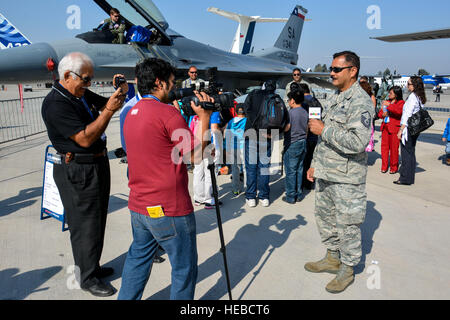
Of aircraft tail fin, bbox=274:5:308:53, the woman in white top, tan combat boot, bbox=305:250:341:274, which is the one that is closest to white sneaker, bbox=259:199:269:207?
tan combat boot, bbox=305:250:341:274

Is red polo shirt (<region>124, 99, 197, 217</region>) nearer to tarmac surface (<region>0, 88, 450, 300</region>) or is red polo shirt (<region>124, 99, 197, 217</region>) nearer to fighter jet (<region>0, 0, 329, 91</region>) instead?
tarmac surface (<region>0, 88, 450, 300</region>)

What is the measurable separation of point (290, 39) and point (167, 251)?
19.5m

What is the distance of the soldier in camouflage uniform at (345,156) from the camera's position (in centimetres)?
243

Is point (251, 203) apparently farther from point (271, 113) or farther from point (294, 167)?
point (271, 113)

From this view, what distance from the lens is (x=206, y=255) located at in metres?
3.22

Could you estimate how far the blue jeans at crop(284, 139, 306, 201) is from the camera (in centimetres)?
Answer: 468

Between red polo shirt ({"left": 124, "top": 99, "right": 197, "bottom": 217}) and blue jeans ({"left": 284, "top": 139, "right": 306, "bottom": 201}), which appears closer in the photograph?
red polo shirt ({"left": 124, "top": 99, "right": 197, "bottom": 217})

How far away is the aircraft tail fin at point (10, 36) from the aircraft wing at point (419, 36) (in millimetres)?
11488

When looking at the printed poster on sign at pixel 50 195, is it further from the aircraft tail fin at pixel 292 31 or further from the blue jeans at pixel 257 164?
the aircraft tail fin at pixel 292 31

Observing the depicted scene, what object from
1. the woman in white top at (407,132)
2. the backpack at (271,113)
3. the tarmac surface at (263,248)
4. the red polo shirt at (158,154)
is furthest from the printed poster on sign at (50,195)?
the woman in white top at (407,132)

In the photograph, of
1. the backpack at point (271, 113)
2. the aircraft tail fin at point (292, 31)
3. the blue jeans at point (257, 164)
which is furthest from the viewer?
the aircraft tail fin at point (292, 31)

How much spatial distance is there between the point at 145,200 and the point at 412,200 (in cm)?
466

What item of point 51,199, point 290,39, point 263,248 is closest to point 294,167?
point 263,248

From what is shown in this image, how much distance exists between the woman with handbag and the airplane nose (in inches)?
301
